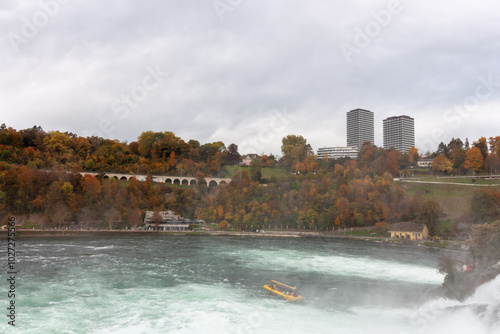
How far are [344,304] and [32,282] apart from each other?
1975 cm

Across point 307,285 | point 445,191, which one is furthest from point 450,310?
point 445,191

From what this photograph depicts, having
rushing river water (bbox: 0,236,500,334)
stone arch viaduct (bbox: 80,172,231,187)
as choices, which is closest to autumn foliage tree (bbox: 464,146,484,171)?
A: rushing river water (bbox: 0,236,500,334)

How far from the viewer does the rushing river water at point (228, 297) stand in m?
15.0

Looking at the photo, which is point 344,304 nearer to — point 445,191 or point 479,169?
point 445,191

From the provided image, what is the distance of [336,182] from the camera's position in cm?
8081

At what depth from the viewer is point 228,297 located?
2003 cm

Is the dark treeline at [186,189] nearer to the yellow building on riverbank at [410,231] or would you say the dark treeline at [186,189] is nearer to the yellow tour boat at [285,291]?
the yellow building on riverbank at [410,231]

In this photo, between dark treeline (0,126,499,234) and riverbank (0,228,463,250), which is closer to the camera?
riverbank (0,228,463,250)

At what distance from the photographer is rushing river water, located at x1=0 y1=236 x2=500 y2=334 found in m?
15.0

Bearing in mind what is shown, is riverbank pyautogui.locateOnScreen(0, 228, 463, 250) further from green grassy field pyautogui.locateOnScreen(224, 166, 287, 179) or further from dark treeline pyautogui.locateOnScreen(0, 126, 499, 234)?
green grassy field pyautogui.locateOnScreen(224, 166, 287, 179)

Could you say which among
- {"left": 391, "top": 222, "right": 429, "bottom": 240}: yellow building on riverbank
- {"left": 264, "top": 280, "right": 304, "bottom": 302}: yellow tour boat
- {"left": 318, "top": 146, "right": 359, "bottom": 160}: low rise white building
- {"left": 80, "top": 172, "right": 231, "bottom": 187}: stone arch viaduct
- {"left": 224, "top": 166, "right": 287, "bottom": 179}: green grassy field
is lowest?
{"left": 391, "top": 222, "right": 429, "bottom": 240}: yellow building on riverbank

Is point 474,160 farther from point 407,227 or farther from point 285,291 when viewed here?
point 285,291

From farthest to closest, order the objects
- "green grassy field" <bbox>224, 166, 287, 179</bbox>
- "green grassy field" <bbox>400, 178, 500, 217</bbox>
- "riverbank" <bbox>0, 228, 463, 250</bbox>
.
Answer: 1. "green grassy field" <bbox>224, 166, 287, 179</bbox>
2. "green grassy field" <bbox>400, 178, 500, 217</bbox>
3. "riverbank" <bbox>0, 228, 463, 250</bbox>

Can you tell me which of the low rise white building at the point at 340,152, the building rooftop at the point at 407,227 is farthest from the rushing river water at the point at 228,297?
the low rise white building at the point at 340,152
